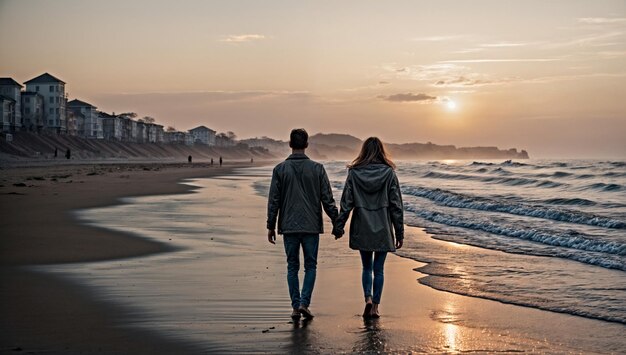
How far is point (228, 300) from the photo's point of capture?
7.33 m

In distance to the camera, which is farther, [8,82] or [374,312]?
[8,82]

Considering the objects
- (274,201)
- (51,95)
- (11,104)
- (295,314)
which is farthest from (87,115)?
(295,314)

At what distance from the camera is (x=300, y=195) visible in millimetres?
6809

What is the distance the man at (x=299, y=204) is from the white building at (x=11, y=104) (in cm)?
9561

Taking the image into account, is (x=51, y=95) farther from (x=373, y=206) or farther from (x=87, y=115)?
(x=373, y=206)

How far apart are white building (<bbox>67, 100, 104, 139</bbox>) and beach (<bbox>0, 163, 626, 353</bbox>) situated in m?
132

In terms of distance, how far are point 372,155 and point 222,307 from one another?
239 centimetres

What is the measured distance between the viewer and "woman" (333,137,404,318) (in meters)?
6.91

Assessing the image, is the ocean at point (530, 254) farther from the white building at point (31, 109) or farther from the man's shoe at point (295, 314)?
the white building at point (31, 109)

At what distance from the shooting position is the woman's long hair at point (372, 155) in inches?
276

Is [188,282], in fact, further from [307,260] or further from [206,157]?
[206,157]

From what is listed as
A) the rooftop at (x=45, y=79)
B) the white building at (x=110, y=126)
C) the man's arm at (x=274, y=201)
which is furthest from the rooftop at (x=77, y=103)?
the man's arm at (x=274, y=201)

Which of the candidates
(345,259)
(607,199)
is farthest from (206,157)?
(345,259)

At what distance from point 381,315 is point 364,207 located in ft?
3.96
